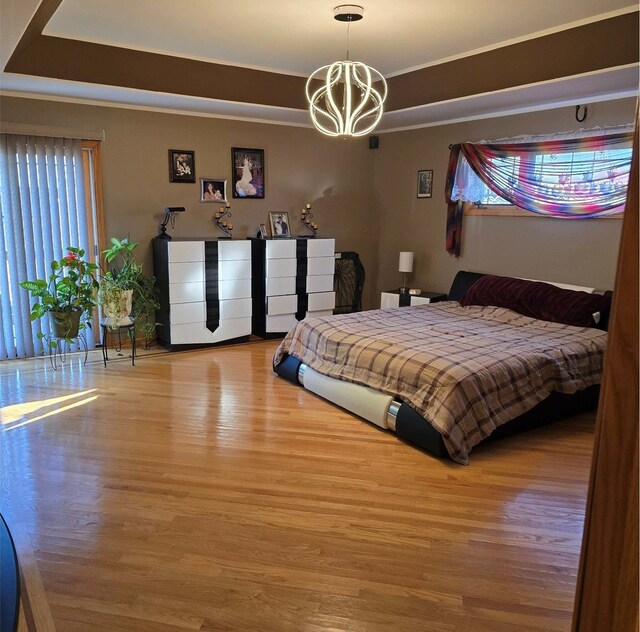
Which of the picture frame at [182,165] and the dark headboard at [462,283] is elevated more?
the picture frame at [182,165]

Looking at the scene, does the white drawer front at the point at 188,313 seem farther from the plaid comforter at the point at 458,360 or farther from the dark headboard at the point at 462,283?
the dark headboard at the point at 462,283

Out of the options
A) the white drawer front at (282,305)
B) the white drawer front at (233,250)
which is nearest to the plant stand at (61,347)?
the white drawer front at (233,250)

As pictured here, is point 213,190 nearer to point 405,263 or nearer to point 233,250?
point 233,250

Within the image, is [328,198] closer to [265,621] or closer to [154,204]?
[154,204]

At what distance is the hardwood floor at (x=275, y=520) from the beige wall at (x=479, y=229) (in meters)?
1.53

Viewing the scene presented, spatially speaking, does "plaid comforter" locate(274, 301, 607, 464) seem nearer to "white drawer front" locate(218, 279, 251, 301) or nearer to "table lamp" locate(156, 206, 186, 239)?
"white drawer front" locate(218, 279, 251, 301)

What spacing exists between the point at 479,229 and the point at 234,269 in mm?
2534

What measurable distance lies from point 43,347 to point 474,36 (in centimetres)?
448

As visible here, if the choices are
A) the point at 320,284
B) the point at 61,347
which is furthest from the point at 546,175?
the point at 61,347

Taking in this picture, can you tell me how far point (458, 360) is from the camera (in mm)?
3432

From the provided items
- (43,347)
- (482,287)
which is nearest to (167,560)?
(43,347)

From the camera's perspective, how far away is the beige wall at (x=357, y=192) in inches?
189

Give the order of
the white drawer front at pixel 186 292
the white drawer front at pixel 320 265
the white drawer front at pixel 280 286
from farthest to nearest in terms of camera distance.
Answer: the white drawer front at pixel 320 265
the white drawer front at pixel 280 286
the white drawer front at pixel 186 292

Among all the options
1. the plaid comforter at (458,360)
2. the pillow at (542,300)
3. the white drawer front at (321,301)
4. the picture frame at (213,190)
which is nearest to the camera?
the plaid comforter at (458,360)
